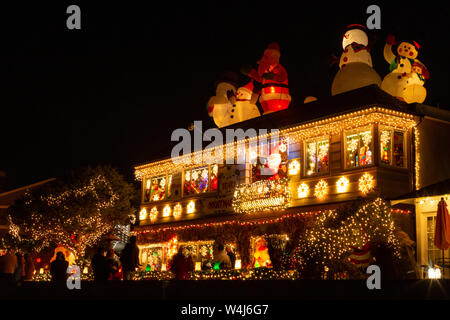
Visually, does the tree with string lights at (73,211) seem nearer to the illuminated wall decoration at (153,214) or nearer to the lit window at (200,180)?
the illuminated wall decoration at (153,214)

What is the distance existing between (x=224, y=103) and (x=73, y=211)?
39.5 ft

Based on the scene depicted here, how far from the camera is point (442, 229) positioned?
17.0 metres

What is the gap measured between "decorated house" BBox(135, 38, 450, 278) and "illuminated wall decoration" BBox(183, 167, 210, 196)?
0.23 ft

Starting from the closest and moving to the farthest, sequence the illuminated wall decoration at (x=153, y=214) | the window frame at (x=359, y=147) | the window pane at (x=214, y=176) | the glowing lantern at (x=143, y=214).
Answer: the window frame at (x=359, y=147)
the window pane at (x=214, y=176)
the illuminated wall decoration at (x=153, y=214)
the glowing lantern at (x=143, y=214)

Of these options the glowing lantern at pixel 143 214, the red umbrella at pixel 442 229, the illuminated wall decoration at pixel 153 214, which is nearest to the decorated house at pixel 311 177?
the illuminated wall decoration at pixel 153 214

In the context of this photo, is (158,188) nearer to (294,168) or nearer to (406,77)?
(294,168)

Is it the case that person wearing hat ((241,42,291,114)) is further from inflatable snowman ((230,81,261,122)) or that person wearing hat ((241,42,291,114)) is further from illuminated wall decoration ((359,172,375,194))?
illuminated wall decoration ((359,172,375,194))

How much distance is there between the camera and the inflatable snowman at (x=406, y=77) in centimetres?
2438

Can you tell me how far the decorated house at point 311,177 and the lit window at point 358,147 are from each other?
34 mm

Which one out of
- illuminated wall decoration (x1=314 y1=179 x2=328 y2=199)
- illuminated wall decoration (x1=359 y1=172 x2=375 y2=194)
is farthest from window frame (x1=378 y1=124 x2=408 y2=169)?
illuminated wall decoration (x1=314 y1=179 x2=328 y2=199)

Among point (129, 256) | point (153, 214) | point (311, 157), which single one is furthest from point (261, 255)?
point (153, 214)

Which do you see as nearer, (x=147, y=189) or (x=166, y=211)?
(x=166, y=211)
